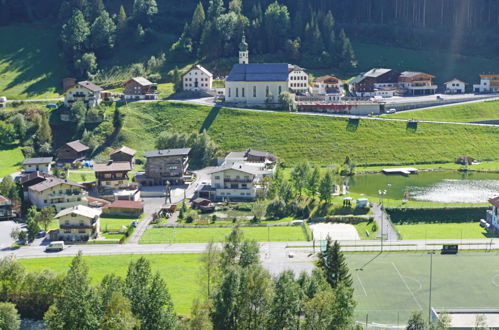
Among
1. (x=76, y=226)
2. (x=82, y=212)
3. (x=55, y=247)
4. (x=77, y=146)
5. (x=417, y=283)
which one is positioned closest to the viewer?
(x=417, y=283)

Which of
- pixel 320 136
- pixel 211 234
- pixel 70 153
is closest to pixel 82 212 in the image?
pixel 211 234

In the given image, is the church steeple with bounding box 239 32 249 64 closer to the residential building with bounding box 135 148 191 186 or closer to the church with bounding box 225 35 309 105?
the church with bounding box 225 35 309 105

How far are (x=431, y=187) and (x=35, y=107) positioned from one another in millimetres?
61094

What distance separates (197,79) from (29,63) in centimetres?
3503

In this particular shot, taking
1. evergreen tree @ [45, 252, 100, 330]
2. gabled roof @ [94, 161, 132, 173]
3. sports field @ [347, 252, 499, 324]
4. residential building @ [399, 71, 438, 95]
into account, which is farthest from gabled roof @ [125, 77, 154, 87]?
evergreen tree @ [45, 252, 100, 330]

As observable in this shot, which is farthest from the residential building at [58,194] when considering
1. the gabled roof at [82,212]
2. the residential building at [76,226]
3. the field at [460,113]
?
the field at [460,113]

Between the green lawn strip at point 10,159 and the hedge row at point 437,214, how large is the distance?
48.3m

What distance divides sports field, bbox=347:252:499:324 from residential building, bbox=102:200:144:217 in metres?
25.4

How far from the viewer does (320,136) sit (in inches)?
3858

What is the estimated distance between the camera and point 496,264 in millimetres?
55281

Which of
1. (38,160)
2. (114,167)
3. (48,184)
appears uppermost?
(38,160)

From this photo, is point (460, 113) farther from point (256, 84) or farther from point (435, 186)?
point (256, 84)

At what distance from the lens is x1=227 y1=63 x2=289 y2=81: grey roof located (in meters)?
110

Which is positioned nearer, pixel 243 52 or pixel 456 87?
pixel 456 87
